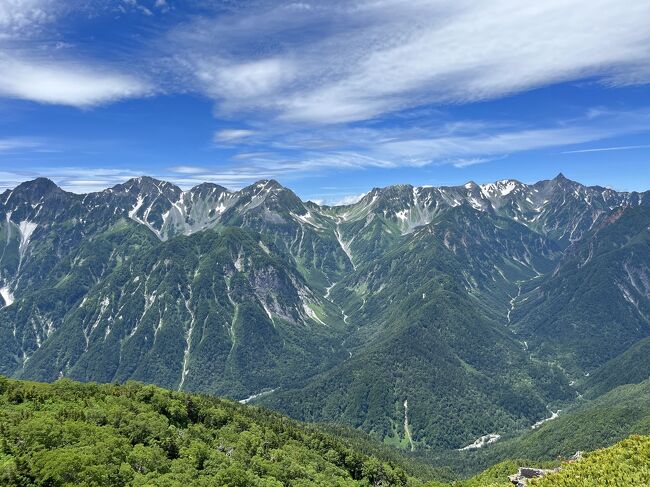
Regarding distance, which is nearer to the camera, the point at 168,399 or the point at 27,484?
the point at 27,484

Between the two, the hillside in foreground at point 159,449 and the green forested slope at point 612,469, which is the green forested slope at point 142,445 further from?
the green forested slope at point 612,469

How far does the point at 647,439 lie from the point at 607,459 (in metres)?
8.24

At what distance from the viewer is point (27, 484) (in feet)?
310

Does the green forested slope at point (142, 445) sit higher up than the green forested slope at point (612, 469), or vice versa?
the green forested slope at point (612, 469)

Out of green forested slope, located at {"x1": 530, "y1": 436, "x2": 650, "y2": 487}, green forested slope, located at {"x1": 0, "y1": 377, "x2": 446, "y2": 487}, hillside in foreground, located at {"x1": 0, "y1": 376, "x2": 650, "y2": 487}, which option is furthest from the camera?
green forested slope, located at {"x1": 0, "y1": 377, "x2": 446, "y2": 487}

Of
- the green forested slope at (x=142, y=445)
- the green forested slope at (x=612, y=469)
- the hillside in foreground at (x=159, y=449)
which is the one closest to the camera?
the green forested slope at (x=612, y=469)

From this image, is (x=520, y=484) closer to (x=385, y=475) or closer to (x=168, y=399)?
(x=385, y=475)

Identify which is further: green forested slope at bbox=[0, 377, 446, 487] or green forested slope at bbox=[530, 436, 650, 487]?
green forested slope at bbox=[0, 377, 446, 487]

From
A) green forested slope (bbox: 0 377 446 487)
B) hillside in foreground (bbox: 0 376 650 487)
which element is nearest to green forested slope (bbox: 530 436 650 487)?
hillside in foreground (bbox: 0 376 650 487)

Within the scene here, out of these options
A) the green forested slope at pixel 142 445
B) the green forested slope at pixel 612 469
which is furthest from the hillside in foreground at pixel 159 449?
the green forested slope at pixel 142 445

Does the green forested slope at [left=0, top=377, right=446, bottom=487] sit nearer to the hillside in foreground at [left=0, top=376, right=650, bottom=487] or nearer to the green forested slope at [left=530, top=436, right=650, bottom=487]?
the hillside in foreground at [left=0, top=376, right=650, bottom=487]

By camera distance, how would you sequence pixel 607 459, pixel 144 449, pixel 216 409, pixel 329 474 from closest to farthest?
pixel 607 459
pixel 144 449
pixel 329 474
pixel 216 409

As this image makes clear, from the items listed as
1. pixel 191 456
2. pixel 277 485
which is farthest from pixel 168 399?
pixel 277 485

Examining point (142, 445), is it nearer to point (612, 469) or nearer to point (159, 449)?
point (159, 449)
